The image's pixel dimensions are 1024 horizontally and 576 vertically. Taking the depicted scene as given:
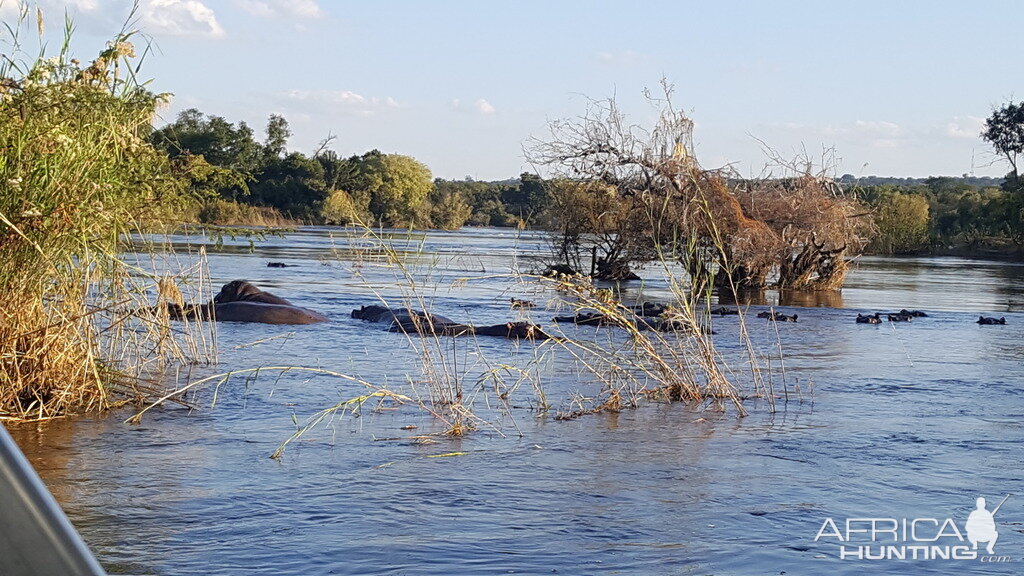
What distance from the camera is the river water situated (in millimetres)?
5145

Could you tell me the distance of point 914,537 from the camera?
5559 millimetres

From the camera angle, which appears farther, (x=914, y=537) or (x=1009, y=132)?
(x=1009, y=132)

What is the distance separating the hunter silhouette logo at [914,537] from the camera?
527 cm

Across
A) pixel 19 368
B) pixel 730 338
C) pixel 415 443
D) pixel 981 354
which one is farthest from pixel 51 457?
pixel 981 354

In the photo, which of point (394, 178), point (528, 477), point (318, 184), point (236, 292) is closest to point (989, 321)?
point (236, 292)

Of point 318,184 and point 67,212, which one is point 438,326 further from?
point 318,184

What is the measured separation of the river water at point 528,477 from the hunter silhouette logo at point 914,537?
0.17 ft

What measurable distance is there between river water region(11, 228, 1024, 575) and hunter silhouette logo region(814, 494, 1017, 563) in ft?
0.17

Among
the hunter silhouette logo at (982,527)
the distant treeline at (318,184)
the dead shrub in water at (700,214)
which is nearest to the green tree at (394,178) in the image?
the distant treeline at (318,184)

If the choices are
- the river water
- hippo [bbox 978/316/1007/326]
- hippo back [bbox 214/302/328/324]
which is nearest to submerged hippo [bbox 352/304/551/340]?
hippo back [bbox 214/302/328/324]

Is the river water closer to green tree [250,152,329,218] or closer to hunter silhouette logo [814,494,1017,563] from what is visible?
hunter silhouette logo [814,494,1017,563]

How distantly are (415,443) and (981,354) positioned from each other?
31.0ft

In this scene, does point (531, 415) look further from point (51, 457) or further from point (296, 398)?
point (51, 457)

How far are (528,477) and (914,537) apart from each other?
2.21 metres
